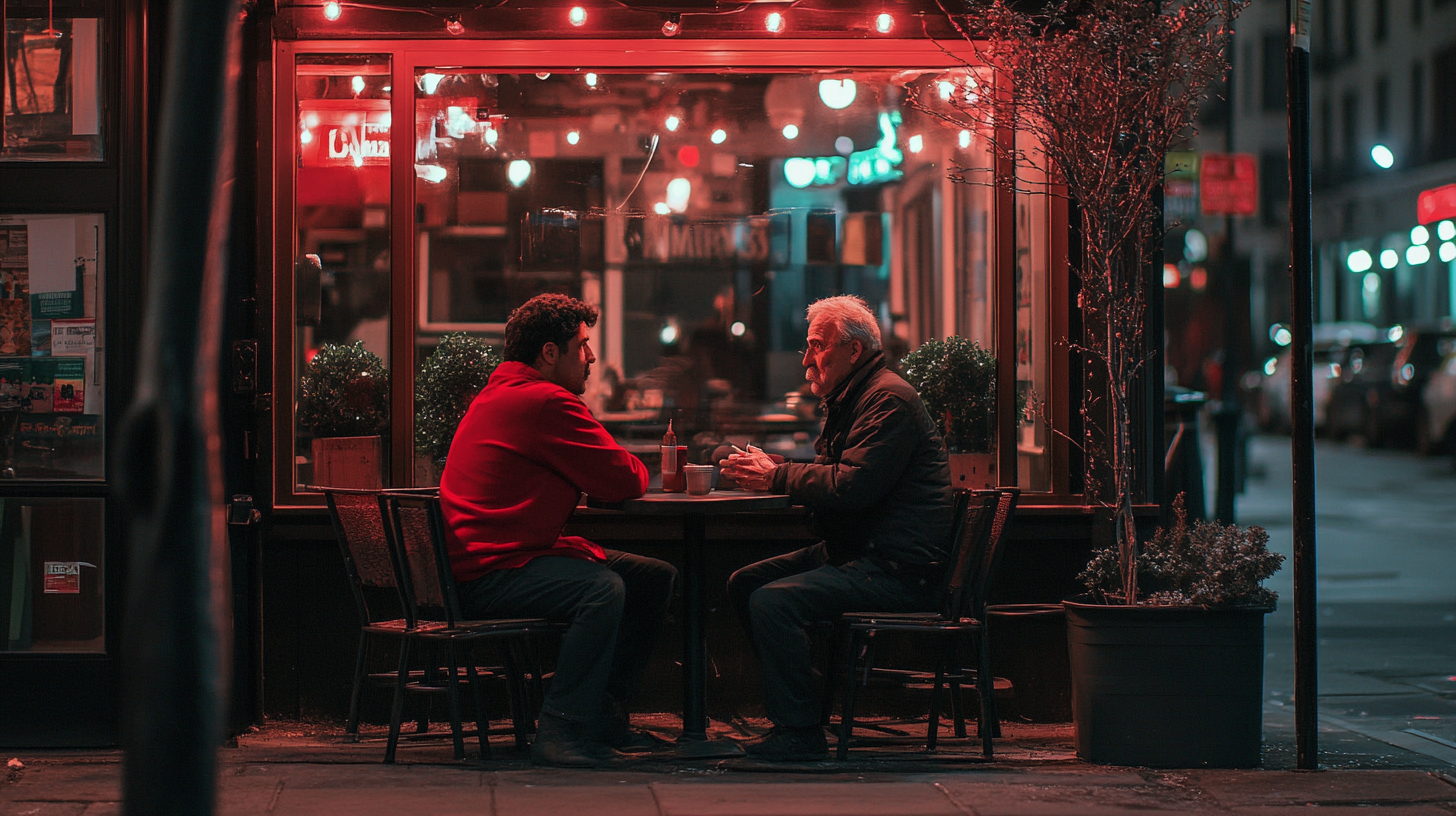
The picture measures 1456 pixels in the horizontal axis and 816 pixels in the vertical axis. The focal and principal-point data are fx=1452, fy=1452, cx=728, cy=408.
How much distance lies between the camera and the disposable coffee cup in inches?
204

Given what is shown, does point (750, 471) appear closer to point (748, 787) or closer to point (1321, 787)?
point (748, 787)

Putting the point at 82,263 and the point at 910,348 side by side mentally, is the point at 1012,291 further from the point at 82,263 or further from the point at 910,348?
the point at 82,263

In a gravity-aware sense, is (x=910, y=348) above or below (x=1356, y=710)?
above

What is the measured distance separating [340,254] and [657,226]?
3.36m

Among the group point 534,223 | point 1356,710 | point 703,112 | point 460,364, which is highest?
point 703,112

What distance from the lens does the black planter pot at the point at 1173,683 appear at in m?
4.95

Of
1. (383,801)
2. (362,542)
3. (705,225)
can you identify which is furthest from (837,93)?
(383,801)

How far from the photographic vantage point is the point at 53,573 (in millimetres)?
5445

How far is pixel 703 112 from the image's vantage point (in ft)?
28.0

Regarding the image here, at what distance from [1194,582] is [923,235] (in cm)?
462

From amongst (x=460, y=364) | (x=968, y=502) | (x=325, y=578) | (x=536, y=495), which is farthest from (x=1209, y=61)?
(x=325, y=578)

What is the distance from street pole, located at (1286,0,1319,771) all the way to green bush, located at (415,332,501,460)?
319cm

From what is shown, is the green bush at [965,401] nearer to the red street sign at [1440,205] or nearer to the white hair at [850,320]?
the white hair at [850,320]

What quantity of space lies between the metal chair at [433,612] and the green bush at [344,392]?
1.05 metres
